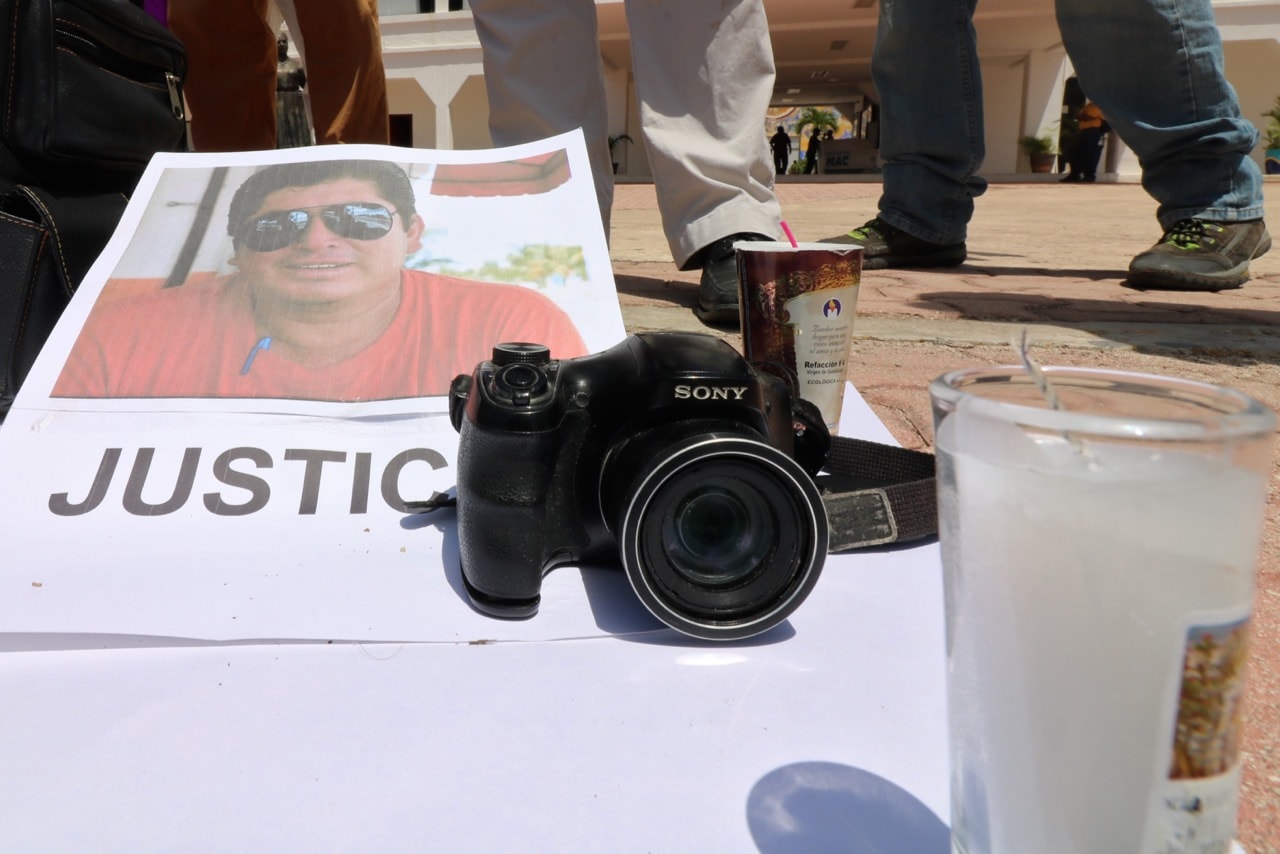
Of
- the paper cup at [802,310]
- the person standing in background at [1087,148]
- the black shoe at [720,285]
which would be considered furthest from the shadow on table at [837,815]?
the person standing in background at [1087,148]

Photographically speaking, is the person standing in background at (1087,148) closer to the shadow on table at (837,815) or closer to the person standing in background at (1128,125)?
the person standing in background at (1128,125)

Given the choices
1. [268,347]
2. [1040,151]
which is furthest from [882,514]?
[1040,151]

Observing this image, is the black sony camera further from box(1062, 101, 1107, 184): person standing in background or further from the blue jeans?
box(1062, 101, 1107, 184): person standing in background

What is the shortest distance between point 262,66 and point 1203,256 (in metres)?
1.92

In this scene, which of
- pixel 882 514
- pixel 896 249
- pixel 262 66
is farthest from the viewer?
pixel 896 249

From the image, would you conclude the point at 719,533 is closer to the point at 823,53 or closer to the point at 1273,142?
the point at 1273,142

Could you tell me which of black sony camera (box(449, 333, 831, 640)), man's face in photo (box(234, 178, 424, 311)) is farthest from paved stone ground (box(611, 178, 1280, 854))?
man's face in photo (box(234, 178, 424, 311))

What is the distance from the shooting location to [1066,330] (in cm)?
→ 153

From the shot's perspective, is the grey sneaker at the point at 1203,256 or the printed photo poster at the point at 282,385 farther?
the grey sneaker at the point at 1203,256

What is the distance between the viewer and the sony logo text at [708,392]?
0.55 m

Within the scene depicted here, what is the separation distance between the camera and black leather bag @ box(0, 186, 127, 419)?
87 cm

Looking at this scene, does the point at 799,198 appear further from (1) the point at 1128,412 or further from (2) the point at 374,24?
(1) the point at 1128,412

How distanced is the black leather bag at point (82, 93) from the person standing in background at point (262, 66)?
35.1 inches

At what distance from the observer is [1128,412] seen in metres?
0.30
